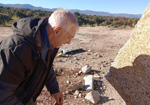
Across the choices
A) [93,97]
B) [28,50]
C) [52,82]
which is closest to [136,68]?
[52,82]

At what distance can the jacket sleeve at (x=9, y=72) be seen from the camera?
1.21m

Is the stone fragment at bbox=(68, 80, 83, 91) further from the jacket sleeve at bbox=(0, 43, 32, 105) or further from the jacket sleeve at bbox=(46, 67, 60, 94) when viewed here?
the jacket sleeve at bbox=(0, 43, 32, 105)

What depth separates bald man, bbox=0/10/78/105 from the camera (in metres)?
1.22

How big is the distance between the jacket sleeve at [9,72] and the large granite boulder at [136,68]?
5.37ft

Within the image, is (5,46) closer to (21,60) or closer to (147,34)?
(21,60)

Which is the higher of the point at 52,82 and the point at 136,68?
the point at 136,68

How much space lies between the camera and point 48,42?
1438 mm

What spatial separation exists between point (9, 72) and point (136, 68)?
1780 mm

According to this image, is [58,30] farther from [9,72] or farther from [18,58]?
[9,72]

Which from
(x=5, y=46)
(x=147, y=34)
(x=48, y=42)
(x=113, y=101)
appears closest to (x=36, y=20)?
(x=48, y=42)

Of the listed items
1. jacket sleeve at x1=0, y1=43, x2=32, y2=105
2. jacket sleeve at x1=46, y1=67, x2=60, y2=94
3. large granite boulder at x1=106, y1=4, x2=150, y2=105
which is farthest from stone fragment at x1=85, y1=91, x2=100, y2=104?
jacket sleeve at x1=0, y1=43, x2=32, y2=105

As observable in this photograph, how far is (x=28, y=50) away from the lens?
126 centimetres

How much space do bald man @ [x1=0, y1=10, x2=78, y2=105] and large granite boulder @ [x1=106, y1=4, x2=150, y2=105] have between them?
1.18 m

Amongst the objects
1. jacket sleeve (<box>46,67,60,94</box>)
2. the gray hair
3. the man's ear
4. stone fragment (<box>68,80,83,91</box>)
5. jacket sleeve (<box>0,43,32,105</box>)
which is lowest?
stone fragment (<box>68,80,83,91</box>)
